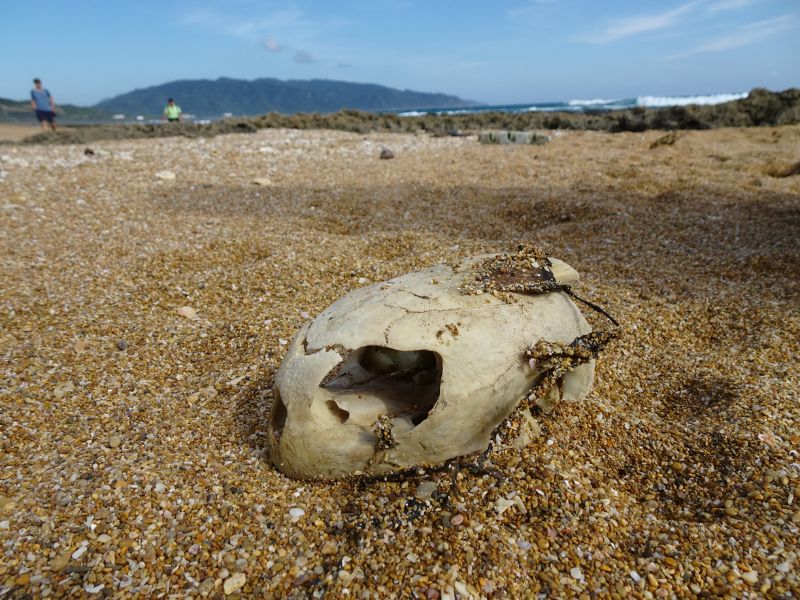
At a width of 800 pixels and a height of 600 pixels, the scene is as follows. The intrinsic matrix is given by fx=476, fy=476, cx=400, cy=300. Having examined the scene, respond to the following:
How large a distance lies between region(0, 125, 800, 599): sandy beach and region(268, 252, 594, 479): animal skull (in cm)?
20

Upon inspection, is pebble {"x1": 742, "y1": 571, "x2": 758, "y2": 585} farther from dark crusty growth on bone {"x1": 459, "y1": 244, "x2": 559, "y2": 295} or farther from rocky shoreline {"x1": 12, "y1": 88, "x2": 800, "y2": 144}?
rocky shoreline {"x1": 12, "y1": 88, "x2": 800, "y2": 144}

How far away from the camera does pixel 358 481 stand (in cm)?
235

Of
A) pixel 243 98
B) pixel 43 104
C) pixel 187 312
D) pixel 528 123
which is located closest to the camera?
pixel 187 312

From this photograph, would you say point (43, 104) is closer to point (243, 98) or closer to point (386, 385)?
point (386, 385)

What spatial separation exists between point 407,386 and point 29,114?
5037cm

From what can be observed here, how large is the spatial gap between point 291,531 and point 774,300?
442cm

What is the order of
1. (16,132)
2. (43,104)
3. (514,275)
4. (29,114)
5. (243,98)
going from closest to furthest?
(514,275)
(43,104)
(16,132)
(29,114)
(243,98)

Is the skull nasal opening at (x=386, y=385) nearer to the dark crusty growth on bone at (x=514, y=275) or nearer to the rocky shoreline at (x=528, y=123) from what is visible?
the dark crusty growth on bone at (x=514, y=275)

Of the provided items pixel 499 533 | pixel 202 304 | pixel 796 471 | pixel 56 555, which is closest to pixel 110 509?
pixel 56 555

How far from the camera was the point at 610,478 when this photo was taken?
96.2 inches

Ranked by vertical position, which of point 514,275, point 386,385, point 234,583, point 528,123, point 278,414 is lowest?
point 234,583

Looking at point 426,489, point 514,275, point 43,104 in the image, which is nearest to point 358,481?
point 426,489

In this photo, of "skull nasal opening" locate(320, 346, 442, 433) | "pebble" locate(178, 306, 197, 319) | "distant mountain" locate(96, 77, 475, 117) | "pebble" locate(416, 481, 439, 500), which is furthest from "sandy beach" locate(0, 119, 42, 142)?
"distant mountain" locate(96, 77, 475, 117)

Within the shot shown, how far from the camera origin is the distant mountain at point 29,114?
3653 centimetres
